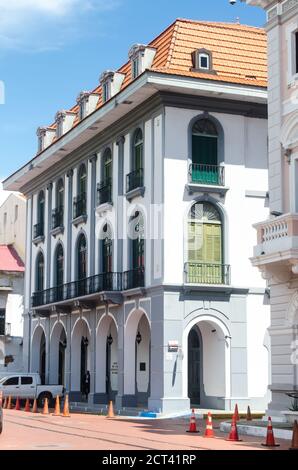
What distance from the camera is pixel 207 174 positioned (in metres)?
36.0

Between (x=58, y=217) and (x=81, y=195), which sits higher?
(x=81, y=195)

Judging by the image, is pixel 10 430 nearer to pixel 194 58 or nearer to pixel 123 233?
pixel 123 233

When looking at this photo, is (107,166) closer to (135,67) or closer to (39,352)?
(135,67)

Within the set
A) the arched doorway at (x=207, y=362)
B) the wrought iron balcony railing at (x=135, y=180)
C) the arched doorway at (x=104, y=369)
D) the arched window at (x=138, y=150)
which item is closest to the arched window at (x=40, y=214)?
the arched doorway at (x=104, y=369)

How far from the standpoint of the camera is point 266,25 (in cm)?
2806

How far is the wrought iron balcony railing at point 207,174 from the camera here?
3559 cm

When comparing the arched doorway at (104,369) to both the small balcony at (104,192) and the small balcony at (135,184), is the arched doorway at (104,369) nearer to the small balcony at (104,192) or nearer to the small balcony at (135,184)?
the small balcony at (104,192)

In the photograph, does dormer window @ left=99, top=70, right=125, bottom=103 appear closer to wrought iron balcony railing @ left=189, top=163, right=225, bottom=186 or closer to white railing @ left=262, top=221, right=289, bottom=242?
wrought iron balcony railing @ left=189, top=163, right=225, bottom=186

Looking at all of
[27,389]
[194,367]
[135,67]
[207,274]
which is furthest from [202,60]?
[27,389]

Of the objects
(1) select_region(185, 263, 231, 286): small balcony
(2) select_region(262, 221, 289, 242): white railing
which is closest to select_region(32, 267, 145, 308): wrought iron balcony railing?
(1) select_region(185, 263, 231, 286): small balcony

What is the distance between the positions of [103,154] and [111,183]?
1.98 metres

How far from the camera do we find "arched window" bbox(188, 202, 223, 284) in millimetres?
35312

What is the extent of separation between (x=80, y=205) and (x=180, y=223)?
9.38m
